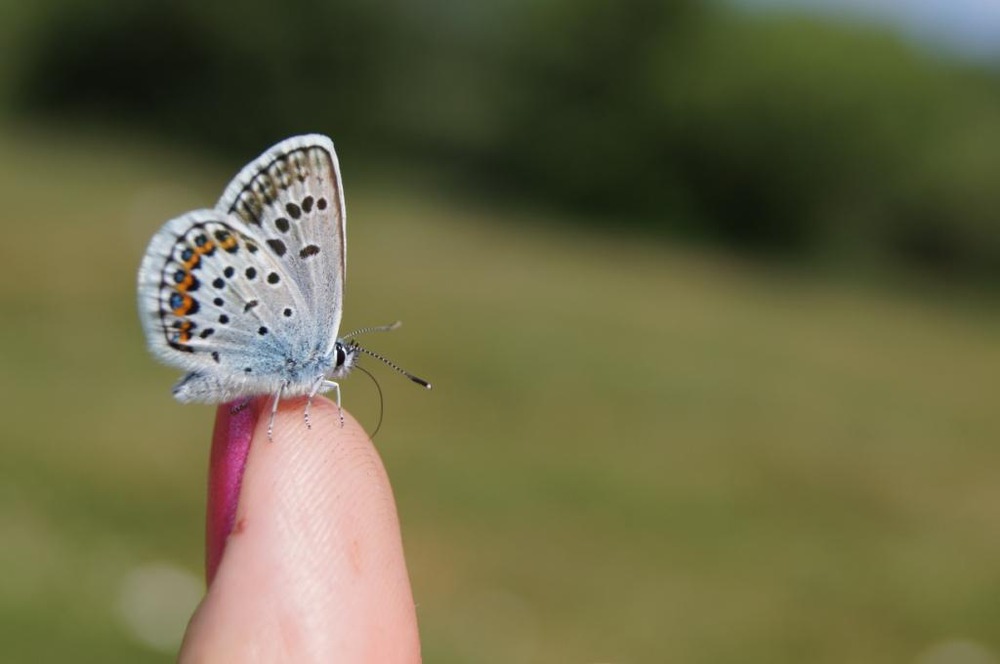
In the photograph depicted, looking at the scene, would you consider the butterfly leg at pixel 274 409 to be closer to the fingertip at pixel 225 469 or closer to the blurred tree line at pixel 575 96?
the fingertip at pixel 225 469

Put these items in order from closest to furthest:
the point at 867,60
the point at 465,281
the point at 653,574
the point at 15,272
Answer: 1. the point at 653,574
2. the point at 15,272
3. the point at 465,281
4. the point at 867,60

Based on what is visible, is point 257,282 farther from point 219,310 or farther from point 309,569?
point 309,569

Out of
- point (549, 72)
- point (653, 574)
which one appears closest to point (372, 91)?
point (549, 72)

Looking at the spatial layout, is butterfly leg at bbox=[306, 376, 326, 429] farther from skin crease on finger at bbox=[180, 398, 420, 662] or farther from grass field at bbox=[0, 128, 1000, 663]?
grass field at bbox=[0, 128, 1000, 663]

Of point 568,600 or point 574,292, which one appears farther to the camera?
point 574,292

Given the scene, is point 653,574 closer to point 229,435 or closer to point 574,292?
point 229,435

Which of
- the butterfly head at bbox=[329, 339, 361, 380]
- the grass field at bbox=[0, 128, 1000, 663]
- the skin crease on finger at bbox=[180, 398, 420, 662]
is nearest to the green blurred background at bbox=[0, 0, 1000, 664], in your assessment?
the grass field at bbox=[0, 128, 1000, 663]

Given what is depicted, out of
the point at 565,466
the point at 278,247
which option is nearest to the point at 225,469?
the point at 278,247
